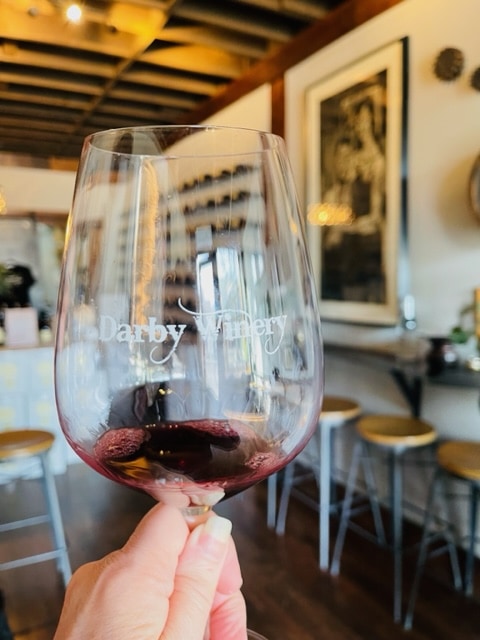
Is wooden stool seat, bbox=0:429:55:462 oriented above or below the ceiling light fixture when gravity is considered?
below

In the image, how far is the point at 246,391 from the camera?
18.3 inches

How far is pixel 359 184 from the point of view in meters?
2.74

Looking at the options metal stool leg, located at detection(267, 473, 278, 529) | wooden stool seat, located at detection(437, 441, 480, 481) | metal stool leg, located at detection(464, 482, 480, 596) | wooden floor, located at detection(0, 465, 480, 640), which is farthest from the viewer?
metal stool leg, located at detection(267, 473, 278, 529)

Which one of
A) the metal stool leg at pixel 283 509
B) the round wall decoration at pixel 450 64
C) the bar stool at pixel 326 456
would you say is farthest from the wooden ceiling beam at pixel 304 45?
the metal stool leg at pixel 283 509

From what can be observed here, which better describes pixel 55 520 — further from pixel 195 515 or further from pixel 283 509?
pixel 195 515

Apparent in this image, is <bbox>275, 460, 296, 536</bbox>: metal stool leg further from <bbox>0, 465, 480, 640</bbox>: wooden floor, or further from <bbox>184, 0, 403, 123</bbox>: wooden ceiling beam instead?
<bbox>184, 0, 403, 123</bbox>: wooden ceiling beam

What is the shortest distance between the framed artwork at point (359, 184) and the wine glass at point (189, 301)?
2.19 meters

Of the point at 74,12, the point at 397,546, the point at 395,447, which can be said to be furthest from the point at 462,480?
the point at 74,12

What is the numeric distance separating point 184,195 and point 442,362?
191cm

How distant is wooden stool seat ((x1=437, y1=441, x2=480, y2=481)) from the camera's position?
5.84ft

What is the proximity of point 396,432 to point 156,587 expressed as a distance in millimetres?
1839

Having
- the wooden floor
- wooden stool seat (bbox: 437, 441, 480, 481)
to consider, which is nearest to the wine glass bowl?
wooden stool seat (bbox: 437, 441, 480, 481)

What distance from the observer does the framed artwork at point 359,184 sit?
253 cm

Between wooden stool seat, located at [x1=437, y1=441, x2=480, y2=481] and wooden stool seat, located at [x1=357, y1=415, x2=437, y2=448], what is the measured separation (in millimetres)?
99
